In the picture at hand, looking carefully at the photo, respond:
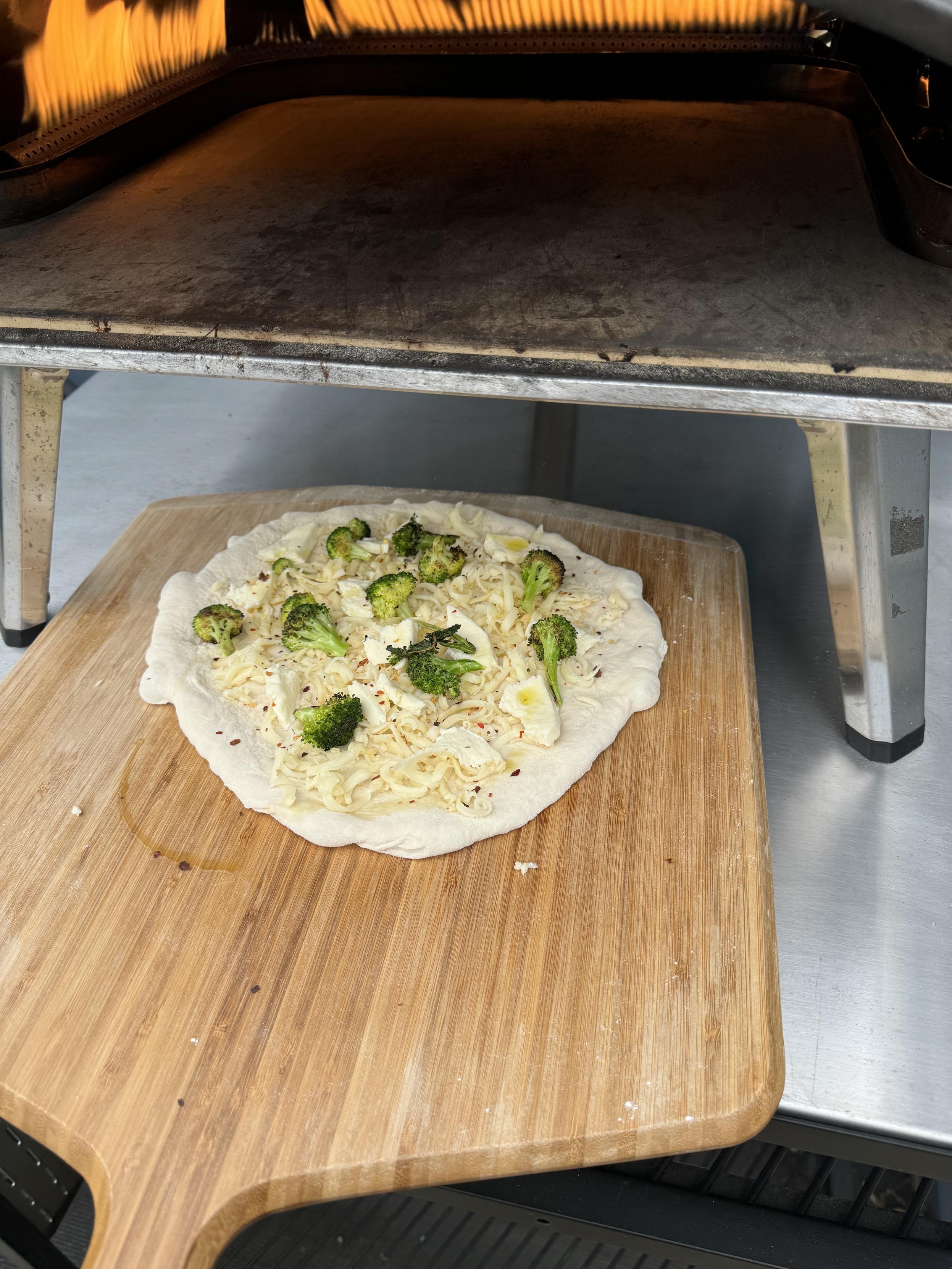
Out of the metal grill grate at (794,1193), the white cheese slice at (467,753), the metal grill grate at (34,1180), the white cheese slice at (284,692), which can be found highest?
the white cheese slice at (467,753)

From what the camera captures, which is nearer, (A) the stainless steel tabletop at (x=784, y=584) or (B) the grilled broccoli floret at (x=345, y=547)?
(A) the stainless steel tabletop at (x=784, y=584)

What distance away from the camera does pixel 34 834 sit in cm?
147

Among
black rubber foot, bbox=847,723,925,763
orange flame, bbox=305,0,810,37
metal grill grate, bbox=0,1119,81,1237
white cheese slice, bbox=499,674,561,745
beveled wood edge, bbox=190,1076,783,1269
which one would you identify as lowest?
metal grill grate, bbox=0,1119,81,1237

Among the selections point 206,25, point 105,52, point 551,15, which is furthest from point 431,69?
point 105,52

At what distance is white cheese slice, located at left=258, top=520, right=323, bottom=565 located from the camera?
1.93 meters

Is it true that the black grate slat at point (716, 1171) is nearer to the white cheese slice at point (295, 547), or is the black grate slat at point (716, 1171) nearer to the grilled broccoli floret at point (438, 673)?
the grilled broccoli floret at point (438, 673)

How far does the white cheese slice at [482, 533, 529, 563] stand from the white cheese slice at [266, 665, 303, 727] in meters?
0.49

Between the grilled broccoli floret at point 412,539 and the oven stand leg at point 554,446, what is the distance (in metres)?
0.66

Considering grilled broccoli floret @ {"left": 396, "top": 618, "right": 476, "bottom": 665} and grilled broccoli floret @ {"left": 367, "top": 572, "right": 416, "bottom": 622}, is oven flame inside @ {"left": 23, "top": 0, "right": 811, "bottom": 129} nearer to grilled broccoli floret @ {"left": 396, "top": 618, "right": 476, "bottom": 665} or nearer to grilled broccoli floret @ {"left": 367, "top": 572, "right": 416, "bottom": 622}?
grilled broccoli floret @ {"left": 367, "top": 572, "right": 416, "bottom": 622}

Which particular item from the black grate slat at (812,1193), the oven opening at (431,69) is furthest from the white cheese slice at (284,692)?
the black grate slat at (812,1193)

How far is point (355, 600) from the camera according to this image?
183 cm

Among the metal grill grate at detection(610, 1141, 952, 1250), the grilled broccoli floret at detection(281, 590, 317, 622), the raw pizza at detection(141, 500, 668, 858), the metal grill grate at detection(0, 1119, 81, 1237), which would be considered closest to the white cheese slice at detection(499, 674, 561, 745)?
the raw pizza at detection(141, 500, 668, 858)

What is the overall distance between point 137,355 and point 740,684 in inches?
44.5

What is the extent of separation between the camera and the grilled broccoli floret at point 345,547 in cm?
192
